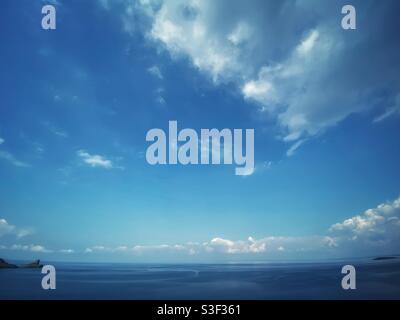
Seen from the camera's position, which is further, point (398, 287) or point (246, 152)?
point (246, 152)

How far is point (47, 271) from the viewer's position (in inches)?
207
